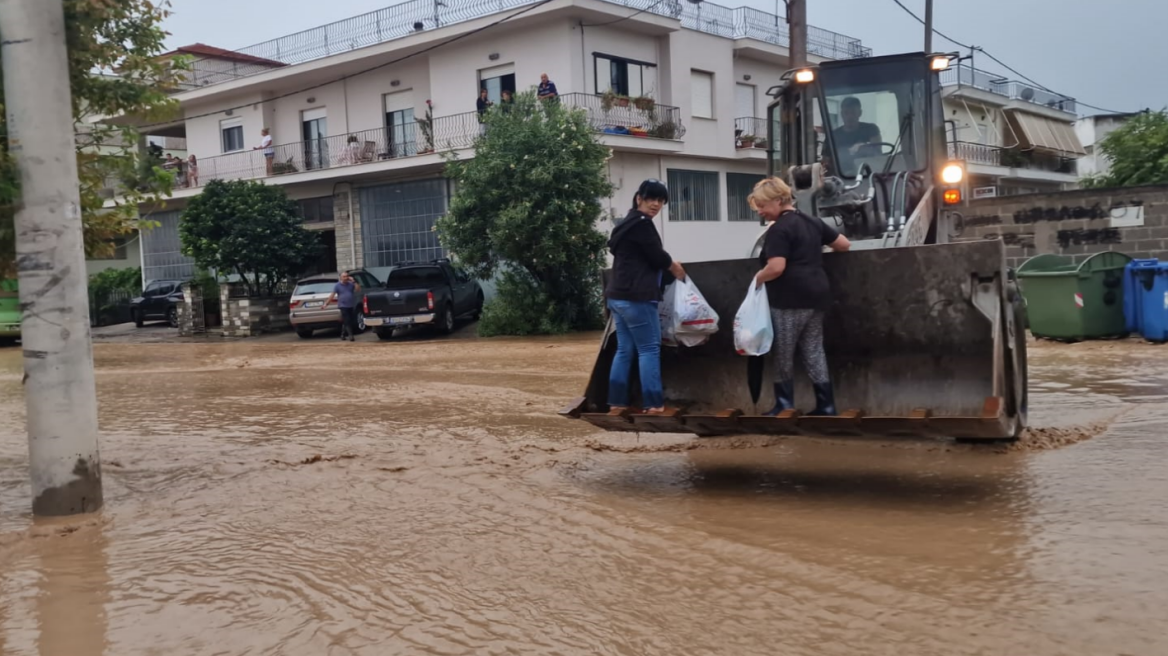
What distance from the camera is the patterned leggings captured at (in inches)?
242

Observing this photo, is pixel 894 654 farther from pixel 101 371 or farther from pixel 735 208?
pixel 735 208

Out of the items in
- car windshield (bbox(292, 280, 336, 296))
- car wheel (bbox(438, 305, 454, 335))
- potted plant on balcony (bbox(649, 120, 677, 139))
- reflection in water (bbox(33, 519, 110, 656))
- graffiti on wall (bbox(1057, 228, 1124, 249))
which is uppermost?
potted plant on balcony (bbox(649, 120, 677, 139))

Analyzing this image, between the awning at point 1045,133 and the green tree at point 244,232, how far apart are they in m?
27.6

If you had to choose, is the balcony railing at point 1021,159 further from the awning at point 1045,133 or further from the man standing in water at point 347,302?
the man standing in water at point 347,302

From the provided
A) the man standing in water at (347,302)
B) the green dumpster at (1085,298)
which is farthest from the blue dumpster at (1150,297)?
the man standing in water at (347,302)

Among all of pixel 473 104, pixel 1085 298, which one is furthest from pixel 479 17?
pixel 1085 298

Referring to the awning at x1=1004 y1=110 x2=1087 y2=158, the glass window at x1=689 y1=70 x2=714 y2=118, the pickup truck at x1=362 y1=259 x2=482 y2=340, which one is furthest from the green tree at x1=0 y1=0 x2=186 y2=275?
the awning at x1=1004 y1=110 x2=1087 y2=158

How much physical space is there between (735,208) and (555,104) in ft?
32.6

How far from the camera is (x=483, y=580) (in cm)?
474

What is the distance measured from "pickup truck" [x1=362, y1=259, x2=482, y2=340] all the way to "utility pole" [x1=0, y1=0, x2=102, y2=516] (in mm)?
15627

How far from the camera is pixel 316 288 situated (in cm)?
2402

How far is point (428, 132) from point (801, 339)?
21713 mm

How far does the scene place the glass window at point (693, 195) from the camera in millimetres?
27375

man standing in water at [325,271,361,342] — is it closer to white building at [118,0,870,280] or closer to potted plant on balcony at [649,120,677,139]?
white building at [118,0,870,280]
